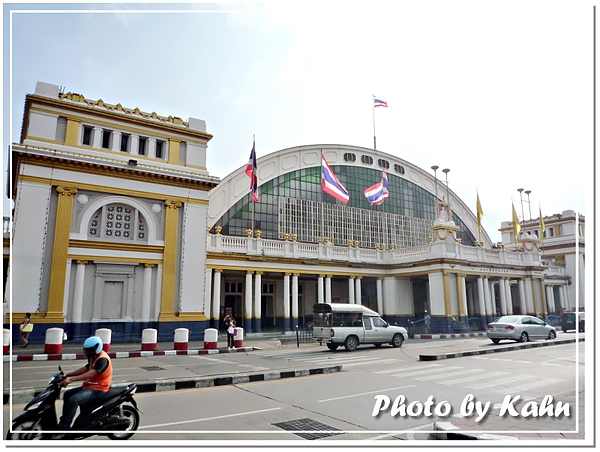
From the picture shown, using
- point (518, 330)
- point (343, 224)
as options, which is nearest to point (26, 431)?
point (518, 330)

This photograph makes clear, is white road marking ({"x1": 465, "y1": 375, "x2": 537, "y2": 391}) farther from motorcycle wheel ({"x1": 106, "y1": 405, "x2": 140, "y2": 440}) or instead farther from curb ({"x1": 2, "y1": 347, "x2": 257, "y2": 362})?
curb ({"x1": 2, "y1": 347, "x2": 257, "y2": 362})

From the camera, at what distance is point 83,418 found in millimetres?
5898

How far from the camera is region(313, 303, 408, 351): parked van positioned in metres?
19.9

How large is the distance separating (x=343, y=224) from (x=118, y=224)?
19859 millimetres

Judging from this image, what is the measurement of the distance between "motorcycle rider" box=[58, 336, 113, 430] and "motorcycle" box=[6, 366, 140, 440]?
0.08 meters

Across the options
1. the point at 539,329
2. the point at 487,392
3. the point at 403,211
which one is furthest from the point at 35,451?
the point at 403,211

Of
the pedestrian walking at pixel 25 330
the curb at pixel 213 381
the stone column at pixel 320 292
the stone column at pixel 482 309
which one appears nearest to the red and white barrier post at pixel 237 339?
the curb at pixel 213 381

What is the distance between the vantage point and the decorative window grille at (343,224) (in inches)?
1403

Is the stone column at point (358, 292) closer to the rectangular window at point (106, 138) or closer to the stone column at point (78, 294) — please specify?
the stone column at point (78, 294)

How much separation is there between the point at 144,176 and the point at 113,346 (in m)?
9.21

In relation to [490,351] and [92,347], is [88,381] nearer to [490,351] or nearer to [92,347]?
[92,347]

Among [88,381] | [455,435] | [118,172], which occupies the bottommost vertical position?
[455,435]

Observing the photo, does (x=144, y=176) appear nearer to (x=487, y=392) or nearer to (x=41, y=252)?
(x=41, y=252)

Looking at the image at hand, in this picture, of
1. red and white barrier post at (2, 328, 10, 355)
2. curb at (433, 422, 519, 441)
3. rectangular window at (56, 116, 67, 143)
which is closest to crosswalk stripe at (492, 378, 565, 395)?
curb at (433, 422, 519, 441)
